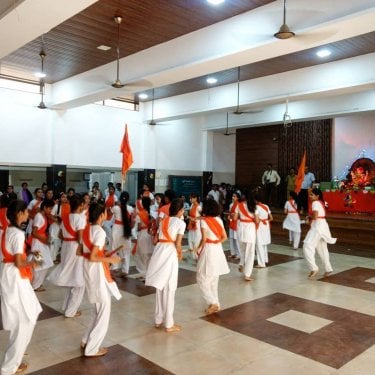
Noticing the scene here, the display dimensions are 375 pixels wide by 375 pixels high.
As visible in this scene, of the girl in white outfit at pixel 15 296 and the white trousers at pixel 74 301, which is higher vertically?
the girl in white outfit at pixel 15 296

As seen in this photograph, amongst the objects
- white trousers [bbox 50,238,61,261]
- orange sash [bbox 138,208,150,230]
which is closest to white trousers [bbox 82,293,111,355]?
orange sash [bbox 138,208,150,230]

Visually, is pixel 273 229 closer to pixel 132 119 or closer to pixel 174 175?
pixel 174 175

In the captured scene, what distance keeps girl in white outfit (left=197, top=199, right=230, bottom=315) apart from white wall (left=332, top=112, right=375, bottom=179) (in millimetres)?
10267

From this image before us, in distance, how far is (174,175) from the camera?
1403 cm

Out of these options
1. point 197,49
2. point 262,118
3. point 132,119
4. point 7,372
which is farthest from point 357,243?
point 7,372

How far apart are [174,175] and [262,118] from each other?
3605mm

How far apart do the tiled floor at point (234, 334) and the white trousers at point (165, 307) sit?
0.12 metres

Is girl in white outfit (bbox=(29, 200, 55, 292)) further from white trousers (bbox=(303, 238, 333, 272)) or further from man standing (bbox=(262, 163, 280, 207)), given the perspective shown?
man standing (bbox=(262, 163, 280, 207))

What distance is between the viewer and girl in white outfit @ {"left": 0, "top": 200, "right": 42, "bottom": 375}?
3033 millimetres

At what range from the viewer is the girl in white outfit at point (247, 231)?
6309mm

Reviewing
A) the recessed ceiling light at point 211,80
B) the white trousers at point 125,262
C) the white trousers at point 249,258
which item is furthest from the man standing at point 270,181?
the white trousers at point 125,262

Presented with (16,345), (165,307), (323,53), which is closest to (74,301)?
(165,307)

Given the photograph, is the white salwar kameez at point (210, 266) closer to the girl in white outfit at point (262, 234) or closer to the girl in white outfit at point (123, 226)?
the girl in white outfit at point (123, 226)

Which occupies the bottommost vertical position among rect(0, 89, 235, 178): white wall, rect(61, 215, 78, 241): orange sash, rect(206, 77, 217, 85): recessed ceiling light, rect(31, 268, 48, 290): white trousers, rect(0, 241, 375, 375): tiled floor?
rect(0, 241, 375, 375): tiled floor
